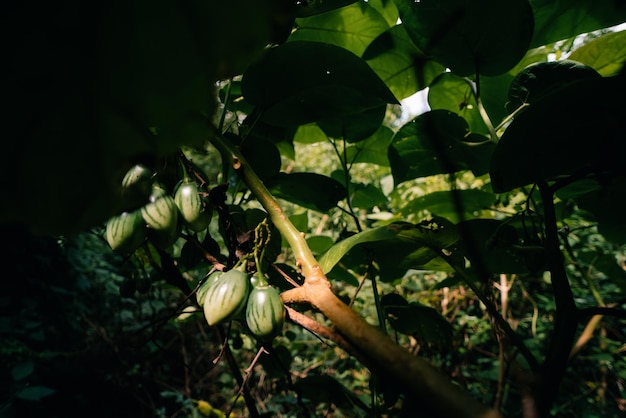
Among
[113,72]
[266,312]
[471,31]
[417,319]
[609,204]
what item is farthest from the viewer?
[417,319]

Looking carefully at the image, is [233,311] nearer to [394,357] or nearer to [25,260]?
[394,357]

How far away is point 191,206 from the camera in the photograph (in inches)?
17.1

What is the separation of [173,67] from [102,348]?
3770 millimetres

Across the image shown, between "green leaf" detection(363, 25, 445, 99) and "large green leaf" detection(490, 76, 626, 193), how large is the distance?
13.6 inches

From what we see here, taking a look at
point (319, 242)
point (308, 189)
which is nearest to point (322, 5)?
point (308, 189)

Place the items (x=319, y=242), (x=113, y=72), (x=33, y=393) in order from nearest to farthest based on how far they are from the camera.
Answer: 1. (x=113, y=72)
2. (x=319, y=242)
3. (x=33, y=393)

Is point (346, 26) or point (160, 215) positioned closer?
point (160, 215)

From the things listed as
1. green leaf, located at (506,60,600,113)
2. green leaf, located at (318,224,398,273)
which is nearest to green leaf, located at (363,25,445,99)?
green leaf, located at (506,60,600,113)

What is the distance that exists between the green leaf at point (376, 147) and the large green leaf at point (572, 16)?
0.40m

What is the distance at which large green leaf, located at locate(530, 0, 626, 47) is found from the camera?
0.58 meters

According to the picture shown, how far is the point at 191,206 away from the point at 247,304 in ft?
0.46

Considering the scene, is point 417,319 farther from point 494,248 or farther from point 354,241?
point 354,241

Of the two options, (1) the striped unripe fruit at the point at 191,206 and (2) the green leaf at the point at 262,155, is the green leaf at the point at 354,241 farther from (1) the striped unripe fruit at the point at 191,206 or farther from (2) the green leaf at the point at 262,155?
(2) the green leaf at the point at 262,155

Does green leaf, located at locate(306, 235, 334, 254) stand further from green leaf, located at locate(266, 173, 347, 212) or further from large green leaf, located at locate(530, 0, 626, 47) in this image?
large green leaf, located at locate(530, 0, 626, 47)
